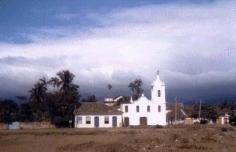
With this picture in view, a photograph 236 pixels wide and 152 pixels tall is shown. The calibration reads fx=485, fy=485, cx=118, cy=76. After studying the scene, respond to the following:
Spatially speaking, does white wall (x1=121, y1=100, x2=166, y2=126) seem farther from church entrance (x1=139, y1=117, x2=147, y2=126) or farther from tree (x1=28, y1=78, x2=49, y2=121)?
tree (x1=28, y1=78, x2=49, y2=121)

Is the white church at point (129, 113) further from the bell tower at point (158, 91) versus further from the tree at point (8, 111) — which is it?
the tree at point (8, 111)

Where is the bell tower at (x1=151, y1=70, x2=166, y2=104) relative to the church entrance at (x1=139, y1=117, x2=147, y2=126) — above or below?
above

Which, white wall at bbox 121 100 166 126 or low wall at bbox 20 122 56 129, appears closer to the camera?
low wall at bbox 20 122 56 129

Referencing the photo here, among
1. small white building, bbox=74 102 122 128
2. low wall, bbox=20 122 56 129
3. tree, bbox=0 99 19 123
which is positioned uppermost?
tree, bbox=0 99 19 123

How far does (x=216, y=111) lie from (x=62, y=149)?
71127mm

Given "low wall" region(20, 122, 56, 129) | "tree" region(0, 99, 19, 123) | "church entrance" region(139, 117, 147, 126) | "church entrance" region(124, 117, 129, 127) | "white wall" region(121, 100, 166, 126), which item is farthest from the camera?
"tree" region(0, 99, 19, 123)

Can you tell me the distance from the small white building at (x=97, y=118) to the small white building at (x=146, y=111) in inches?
82.2

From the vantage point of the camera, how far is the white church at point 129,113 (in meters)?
86.6

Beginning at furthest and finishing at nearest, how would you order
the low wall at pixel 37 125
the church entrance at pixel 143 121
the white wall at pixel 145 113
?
the church entrance at pixel 143 121 < the white wall at pixel 145 113 < the low wall at pixel 37 125

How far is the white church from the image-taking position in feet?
284

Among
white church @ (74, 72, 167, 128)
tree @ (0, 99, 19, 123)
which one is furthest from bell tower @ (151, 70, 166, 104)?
tree @ (0, 99, 19, 123)

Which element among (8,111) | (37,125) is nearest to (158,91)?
(37,125)

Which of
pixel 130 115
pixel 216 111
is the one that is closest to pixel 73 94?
pixel 130 115

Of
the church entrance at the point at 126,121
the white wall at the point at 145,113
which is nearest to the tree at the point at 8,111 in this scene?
the church entrance at the point at 126,121
